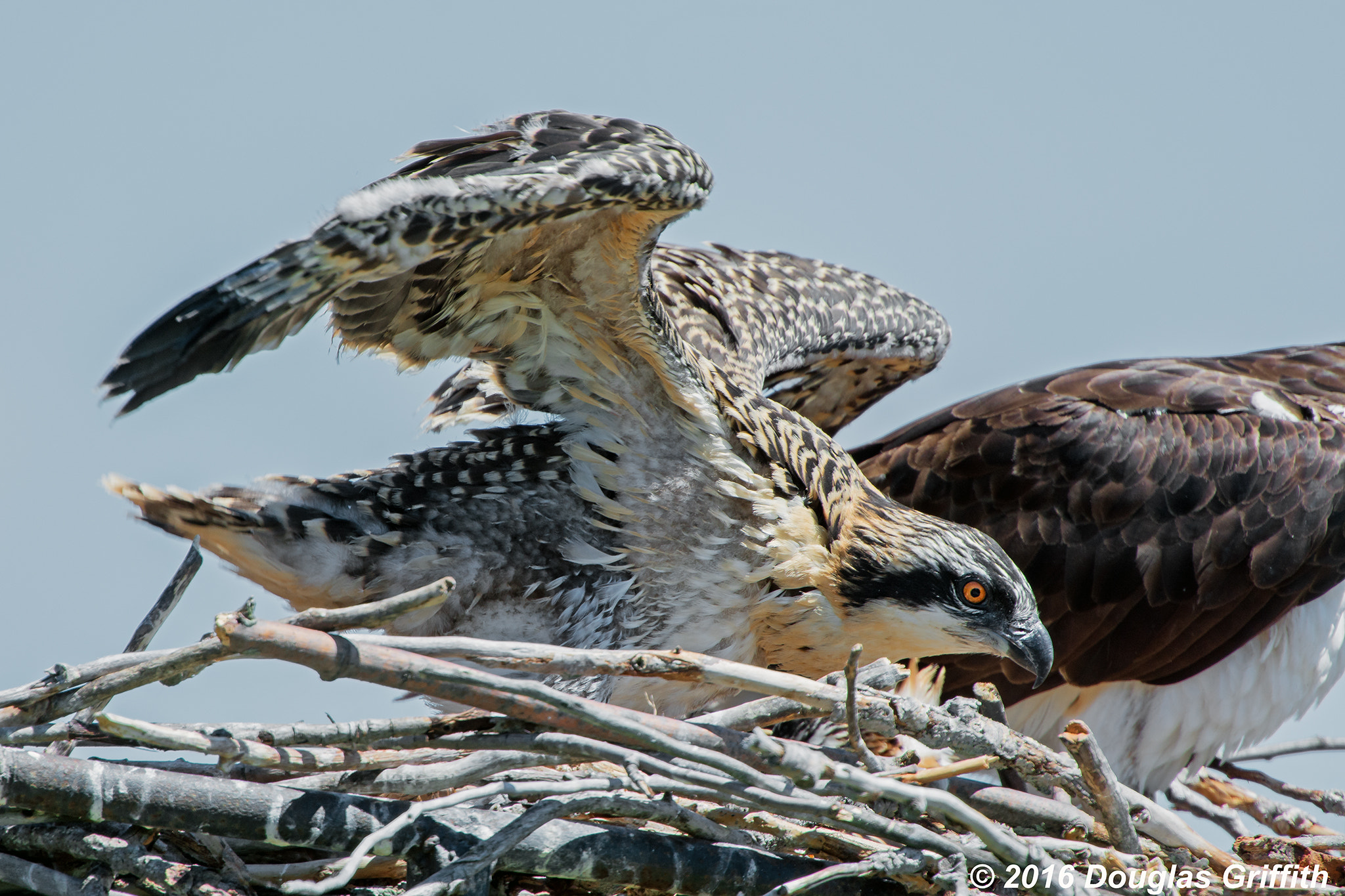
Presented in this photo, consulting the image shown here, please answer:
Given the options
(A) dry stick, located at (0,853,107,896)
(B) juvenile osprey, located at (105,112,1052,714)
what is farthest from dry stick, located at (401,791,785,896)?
(B) juvenile osprey, located at (105,112,1052,714)

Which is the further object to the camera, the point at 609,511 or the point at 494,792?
the point at 609,511

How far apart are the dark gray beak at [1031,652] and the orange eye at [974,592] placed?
0.52 ft

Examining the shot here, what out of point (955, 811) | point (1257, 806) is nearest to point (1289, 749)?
point (1257, 806)

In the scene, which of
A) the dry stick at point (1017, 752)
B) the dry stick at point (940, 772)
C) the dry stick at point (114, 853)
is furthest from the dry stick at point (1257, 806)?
the dry stick at point (114, 853)

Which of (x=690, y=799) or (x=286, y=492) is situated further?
(x=286, y=492)

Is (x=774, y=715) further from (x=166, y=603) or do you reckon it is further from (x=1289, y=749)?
(x=1289, y=749)

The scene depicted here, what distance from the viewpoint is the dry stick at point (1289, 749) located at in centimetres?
505

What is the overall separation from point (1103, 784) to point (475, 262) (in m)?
2.29

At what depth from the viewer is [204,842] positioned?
2.94 metres

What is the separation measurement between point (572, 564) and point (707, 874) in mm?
1595

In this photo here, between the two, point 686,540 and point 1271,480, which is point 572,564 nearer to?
point 686,540

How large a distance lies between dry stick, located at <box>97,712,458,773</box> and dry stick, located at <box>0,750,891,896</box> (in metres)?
0.07

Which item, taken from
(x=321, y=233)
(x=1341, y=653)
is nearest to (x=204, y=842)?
(x=321, y=233)

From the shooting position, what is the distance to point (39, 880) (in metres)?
2.80
